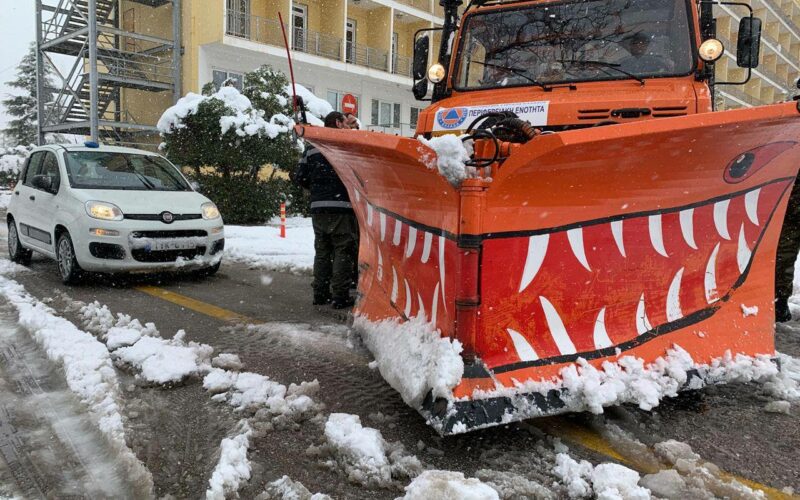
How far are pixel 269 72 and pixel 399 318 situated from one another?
553 inches

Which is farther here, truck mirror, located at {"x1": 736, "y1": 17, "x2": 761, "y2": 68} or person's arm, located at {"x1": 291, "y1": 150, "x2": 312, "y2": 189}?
person's arm, located at {"x1": 291, "y1": 150, "x2": 312, "y2": 189}

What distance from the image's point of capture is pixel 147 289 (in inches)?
257

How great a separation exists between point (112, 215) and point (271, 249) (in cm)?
345

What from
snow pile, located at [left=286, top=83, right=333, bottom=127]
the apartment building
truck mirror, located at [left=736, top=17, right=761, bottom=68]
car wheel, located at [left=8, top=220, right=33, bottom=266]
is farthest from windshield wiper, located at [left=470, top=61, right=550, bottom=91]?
the apartment building

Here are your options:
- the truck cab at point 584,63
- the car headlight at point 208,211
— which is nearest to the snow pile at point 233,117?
the car headlight at point 208,211

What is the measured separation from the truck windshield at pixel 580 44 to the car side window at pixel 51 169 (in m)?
5.08

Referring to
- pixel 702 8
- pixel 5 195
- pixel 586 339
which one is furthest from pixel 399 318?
pixel 5 195

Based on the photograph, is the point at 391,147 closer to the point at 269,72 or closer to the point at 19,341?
the point at 19,341

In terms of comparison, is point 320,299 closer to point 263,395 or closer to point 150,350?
point 150,350

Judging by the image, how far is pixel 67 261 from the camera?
6629 mm

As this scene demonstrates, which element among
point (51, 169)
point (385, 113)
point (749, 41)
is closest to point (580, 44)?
point (749, 41)

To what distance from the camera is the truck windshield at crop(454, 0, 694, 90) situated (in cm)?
406

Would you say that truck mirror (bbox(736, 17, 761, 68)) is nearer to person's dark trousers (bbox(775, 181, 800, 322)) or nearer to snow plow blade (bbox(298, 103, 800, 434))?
snow plow blade (bbox(298, 103, 800, 434))

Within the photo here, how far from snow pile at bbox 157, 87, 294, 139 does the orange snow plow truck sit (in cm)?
1086
